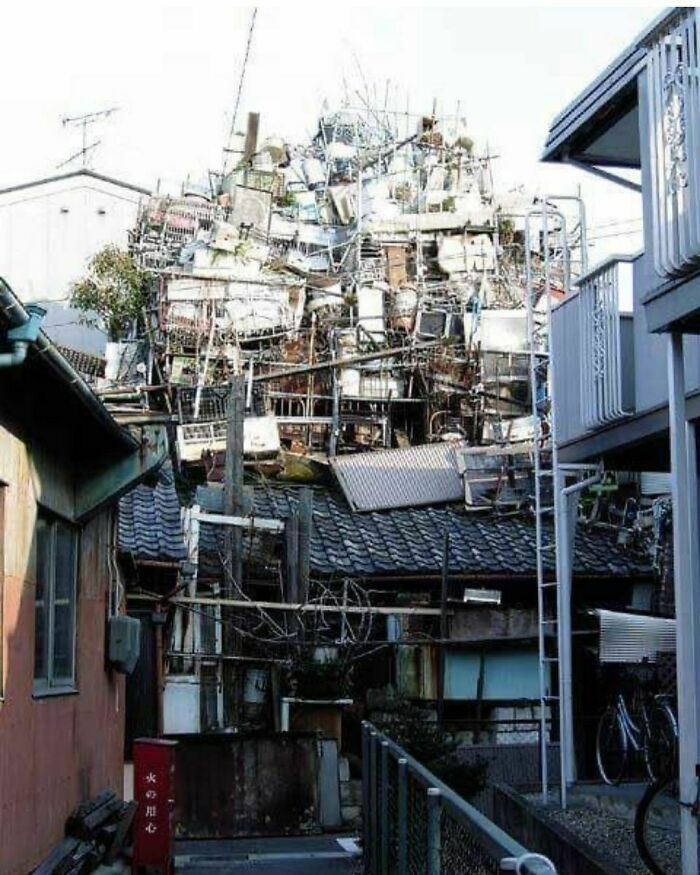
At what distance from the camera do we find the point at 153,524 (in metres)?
17.8

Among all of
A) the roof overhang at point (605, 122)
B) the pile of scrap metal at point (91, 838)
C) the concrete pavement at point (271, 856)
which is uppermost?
the roof overhang at point (605, 122)

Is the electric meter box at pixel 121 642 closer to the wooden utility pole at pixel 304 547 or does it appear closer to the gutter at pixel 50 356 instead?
the gutter at pixel 50 356

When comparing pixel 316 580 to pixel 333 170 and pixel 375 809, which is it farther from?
pixel 333 170

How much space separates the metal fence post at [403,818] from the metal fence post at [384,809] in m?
1.15

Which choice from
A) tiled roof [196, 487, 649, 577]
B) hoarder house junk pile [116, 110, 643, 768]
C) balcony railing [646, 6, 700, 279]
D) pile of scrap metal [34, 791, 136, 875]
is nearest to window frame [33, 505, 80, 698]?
pile of scrap metal [34, 791, 136, 875]

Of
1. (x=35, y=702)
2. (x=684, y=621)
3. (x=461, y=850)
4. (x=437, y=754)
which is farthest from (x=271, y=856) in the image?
(x=461, y=850)

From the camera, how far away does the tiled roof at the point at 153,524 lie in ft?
54.4

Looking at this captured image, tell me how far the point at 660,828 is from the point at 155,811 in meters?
3.83

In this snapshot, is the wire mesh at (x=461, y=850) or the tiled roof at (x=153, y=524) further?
the tiled roof at (x=153, y=524)

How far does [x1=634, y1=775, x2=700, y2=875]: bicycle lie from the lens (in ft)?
27.3

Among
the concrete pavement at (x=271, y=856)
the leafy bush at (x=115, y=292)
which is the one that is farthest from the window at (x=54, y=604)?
the leafy bush at (x=115, y=292)

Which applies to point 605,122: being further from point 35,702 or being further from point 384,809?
point 35,702

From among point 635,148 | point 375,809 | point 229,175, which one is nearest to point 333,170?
point 229,175

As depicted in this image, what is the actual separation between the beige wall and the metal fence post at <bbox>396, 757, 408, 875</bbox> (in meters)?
2.27
